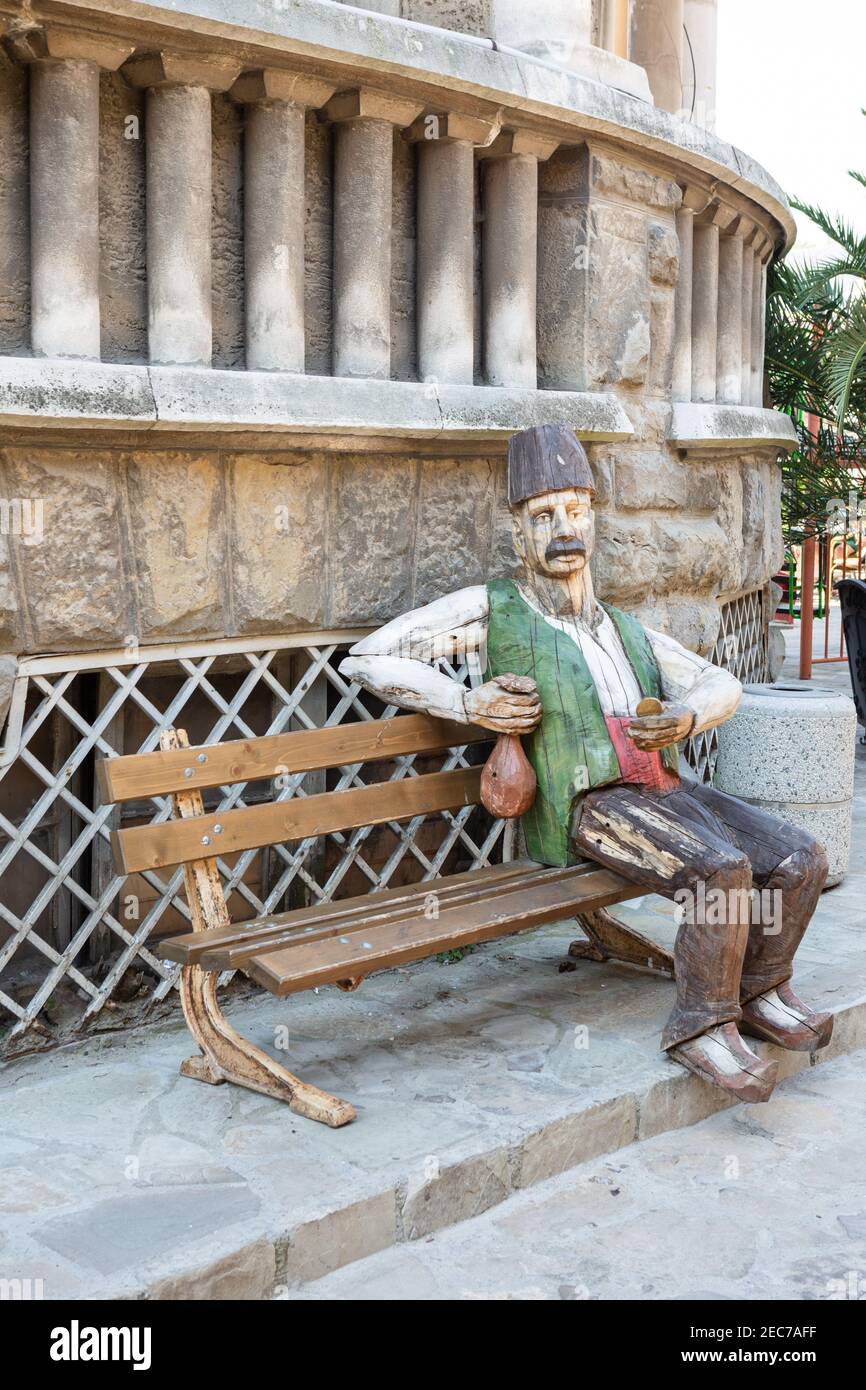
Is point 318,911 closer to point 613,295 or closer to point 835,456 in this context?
point 613,295

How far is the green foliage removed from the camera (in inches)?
372

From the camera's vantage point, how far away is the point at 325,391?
3967mm

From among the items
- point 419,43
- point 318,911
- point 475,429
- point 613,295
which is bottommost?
point 318,911

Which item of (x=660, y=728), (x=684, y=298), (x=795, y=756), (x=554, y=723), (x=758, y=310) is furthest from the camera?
(x=758, y=310)

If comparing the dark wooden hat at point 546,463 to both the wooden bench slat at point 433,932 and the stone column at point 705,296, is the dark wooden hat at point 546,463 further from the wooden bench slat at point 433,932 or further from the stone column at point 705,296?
the stone column at point 705,296

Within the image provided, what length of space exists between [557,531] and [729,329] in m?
2.56

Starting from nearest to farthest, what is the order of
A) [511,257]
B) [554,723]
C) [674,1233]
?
[674,1233]
[554,723]
[511,257]

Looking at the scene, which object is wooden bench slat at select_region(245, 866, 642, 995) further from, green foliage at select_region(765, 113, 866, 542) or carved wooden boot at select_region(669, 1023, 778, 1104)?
green foliage at select_region(765, 113, 866, 542)

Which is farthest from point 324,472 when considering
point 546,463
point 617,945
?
point 617,945

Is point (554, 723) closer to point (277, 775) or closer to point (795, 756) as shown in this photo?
point (277, 775)

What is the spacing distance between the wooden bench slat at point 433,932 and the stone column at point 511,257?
67.8 inches

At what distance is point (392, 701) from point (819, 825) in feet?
7.13

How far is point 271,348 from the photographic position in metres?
4.00
